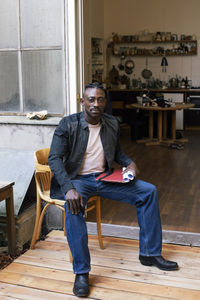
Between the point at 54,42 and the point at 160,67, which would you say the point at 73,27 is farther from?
the point at 160,67

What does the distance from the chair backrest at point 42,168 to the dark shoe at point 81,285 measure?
907 millimetres

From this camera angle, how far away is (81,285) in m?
2.73

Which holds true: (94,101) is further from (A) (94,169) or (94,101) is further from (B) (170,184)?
(B) (170,184)

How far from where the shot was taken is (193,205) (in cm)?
454

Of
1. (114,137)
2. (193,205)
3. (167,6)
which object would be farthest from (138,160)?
(167,6)

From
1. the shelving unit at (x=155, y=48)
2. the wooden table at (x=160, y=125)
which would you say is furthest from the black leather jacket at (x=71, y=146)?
the shelving unit at (x=155, y=48)

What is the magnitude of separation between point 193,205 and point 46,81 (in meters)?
2.11

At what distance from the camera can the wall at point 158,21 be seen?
10.5 metres

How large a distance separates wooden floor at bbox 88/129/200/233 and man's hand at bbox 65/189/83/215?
124 centimetres

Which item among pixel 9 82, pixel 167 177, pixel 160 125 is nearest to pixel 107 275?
pixel 9 82

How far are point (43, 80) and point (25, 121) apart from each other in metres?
0.44

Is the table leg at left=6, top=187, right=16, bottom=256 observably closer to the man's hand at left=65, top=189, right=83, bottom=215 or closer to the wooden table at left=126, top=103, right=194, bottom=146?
the man's hand at left=65, top=189, right=83, bottom=215

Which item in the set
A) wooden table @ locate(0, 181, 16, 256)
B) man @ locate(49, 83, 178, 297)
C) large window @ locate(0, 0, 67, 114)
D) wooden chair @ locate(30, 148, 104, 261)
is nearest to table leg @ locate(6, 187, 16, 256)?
wooden table @ locate(0, 181, 16, 256)

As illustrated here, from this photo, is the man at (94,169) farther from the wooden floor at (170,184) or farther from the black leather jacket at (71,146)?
the wooden floor at (170,184)
